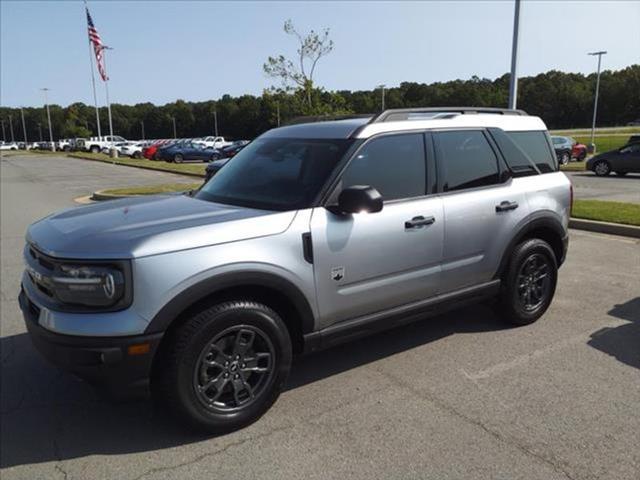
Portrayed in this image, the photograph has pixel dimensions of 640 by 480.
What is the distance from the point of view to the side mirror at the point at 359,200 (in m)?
3.34

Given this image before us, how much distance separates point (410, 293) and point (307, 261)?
0.97 metres

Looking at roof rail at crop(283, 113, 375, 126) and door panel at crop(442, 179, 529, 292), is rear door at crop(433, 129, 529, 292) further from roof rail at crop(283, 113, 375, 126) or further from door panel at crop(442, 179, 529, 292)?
roof rail at crop(283, 113, 375, 126)

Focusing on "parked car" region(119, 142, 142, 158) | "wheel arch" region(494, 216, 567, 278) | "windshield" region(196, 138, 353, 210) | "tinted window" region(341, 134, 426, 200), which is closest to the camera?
"windshield" region(196, 138, 353, 210)

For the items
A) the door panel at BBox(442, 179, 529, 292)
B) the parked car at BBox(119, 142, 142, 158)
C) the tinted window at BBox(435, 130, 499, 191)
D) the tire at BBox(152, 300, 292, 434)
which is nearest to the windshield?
the tire at BBox(152, 300, 292, 434)

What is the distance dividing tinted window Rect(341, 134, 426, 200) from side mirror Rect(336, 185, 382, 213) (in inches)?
9.5

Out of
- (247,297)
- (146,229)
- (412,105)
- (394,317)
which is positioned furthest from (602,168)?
(412,105)

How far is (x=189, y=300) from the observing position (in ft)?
9.62

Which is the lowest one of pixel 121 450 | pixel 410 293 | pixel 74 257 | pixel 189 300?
pixel 121 450

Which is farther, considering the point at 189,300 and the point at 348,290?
the point at 348,290

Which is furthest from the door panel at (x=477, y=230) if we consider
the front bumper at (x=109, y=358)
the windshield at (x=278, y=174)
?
the front bumper at (x=109, y=358)

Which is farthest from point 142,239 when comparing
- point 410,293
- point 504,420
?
point 504,420

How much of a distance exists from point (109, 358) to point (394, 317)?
1.96 metres

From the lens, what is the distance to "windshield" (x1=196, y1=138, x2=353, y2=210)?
3600mm

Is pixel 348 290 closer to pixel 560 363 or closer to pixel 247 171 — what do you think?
pixel 247 171
